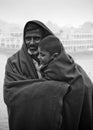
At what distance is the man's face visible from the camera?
1.38m

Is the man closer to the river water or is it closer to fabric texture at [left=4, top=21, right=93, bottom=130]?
fabric texture at [left=4, top=21, right=93, bottom=130]

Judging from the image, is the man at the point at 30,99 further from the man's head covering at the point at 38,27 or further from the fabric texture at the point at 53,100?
the man's head covering at the point at 38,27

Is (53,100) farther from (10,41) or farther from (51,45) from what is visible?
(10,41)

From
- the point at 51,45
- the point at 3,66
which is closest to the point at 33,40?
the point at 51,45

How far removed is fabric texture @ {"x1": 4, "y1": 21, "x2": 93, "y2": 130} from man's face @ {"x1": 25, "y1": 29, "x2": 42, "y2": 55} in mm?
222

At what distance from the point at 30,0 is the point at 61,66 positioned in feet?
3.96

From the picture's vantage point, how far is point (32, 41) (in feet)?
4.54

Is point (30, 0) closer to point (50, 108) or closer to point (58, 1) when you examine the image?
point (58, 1)

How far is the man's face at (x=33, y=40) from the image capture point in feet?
4.53

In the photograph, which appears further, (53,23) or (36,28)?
(53,23)

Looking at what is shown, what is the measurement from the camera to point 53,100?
1144 millimetres

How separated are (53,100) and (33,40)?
16.2 inches

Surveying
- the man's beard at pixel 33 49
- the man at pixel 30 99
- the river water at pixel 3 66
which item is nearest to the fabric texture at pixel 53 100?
the man at pixel 30 99

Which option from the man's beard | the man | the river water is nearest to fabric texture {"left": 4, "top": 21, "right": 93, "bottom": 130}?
the man
